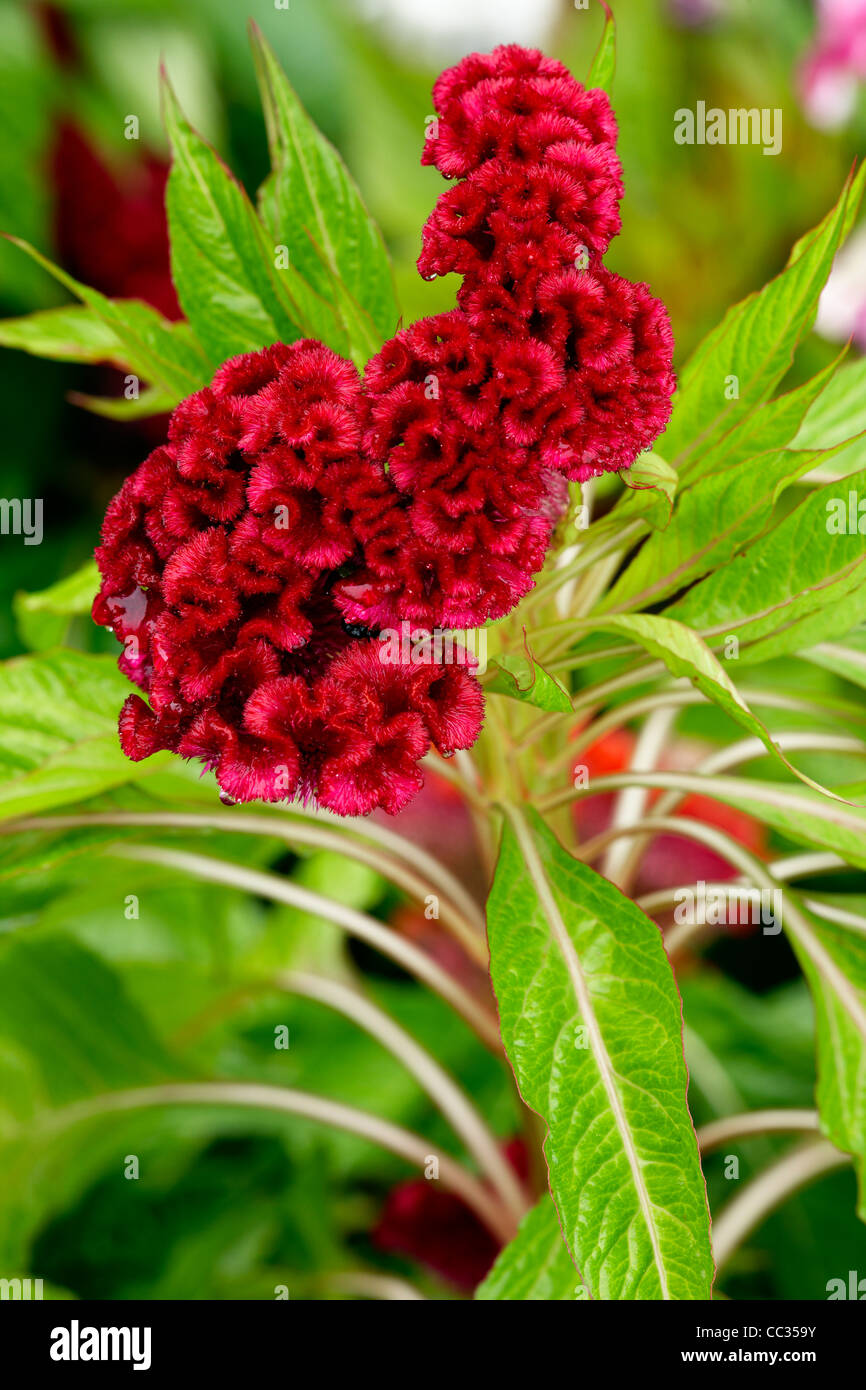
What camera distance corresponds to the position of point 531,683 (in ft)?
1.70

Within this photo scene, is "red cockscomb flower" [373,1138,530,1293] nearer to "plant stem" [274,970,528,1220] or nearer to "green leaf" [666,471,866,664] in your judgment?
"plant stem" [274,970,528,1220]

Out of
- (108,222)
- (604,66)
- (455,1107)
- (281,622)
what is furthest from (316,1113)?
(108,222)

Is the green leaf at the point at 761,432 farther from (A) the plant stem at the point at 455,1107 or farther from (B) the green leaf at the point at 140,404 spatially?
(A) the plant stem at the point at 455,1107

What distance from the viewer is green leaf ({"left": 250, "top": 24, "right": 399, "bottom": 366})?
2.15ft

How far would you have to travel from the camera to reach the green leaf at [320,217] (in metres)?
0.65

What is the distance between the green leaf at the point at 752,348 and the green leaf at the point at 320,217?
6.8 inches

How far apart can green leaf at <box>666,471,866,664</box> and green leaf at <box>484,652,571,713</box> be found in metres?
0.12

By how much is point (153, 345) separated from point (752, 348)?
323 mm

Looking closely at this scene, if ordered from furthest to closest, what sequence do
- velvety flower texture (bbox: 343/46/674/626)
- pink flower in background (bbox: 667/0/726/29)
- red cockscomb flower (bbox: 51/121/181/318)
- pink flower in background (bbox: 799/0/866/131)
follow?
pink flower in background (bbox: 667/0/726/29)
pink flower in background (bbox: 799/0/866/131)
red cockscomb flower (bbox: 51/121/181/318)
velvety flower texture (bbox: 343/46/674/626)

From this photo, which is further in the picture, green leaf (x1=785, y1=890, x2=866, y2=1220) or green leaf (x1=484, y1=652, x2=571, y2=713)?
green leaf (x1=785, y1=890, x2=866, y2=1220)

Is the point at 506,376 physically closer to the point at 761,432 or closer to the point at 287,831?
the point at 761,432

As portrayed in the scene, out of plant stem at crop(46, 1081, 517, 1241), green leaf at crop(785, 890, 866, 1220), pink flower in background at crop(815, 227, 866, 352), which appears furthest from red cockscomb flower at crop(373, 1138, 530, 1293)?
pink flower in background at crop(815, 227, 866, 352)

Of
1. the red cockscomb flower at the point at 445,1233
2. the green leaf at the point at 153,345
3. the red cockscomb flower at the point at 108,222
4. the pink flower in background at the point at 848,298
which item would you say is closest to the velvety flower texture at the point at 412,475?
the green leaf at the point at 153,345
